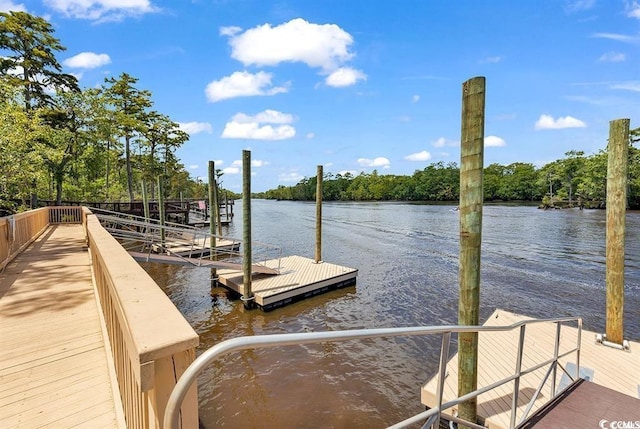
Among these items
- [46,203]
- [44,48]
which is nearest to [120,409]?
[46,203]

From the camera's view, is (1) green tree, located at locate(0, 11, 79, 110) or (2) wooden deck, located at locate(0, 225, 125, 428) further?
(1) green tree, located at locate(0, 11, 79, 110)

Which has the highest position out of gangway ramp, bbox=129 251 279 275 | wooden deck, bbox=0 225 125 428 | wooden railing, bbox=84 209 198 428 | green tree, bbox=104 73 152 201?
green tree, bbox=104 73 152 201

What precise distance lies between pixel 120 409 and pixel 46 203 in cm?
2489

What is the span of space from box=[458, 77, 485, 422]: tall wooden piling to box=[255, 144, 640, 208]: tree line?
58304 millimetres

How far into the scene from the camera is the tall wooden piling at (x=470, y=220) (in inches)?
153

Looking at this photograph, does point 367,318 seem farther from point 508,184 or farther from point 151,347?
point 508,184

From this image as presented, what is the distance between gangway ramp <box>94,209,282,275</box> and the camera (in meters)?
10.0

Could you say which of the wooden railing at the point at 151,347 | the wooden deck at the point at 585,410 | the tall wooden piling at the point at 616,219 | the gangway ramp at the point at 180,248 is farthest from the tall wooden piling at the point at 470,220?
the gangway ramp at the point at 180,248

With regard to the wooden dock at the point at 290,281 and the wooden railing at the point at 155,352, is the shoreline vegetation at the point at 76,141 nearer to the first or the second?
the wooden dock at the point at 290,281

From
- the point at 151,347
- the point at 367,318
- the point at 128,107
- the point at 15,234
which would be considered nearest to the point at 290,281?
the point at 367,318

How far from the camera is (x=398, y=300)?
1165 centimetres

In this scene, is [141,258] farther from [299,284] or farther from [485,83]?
[485,83]

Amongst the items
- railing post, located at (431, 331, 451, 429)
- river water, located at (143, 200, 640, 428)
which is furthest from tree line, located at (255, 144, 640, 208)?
railing post, located at (431, 331, 451, 429)

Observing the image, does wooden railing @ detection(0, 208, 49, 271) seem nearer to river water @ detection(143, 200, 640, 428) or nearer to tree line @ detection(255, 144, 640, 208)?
river water @ detection(143, 200, 640, 428)
